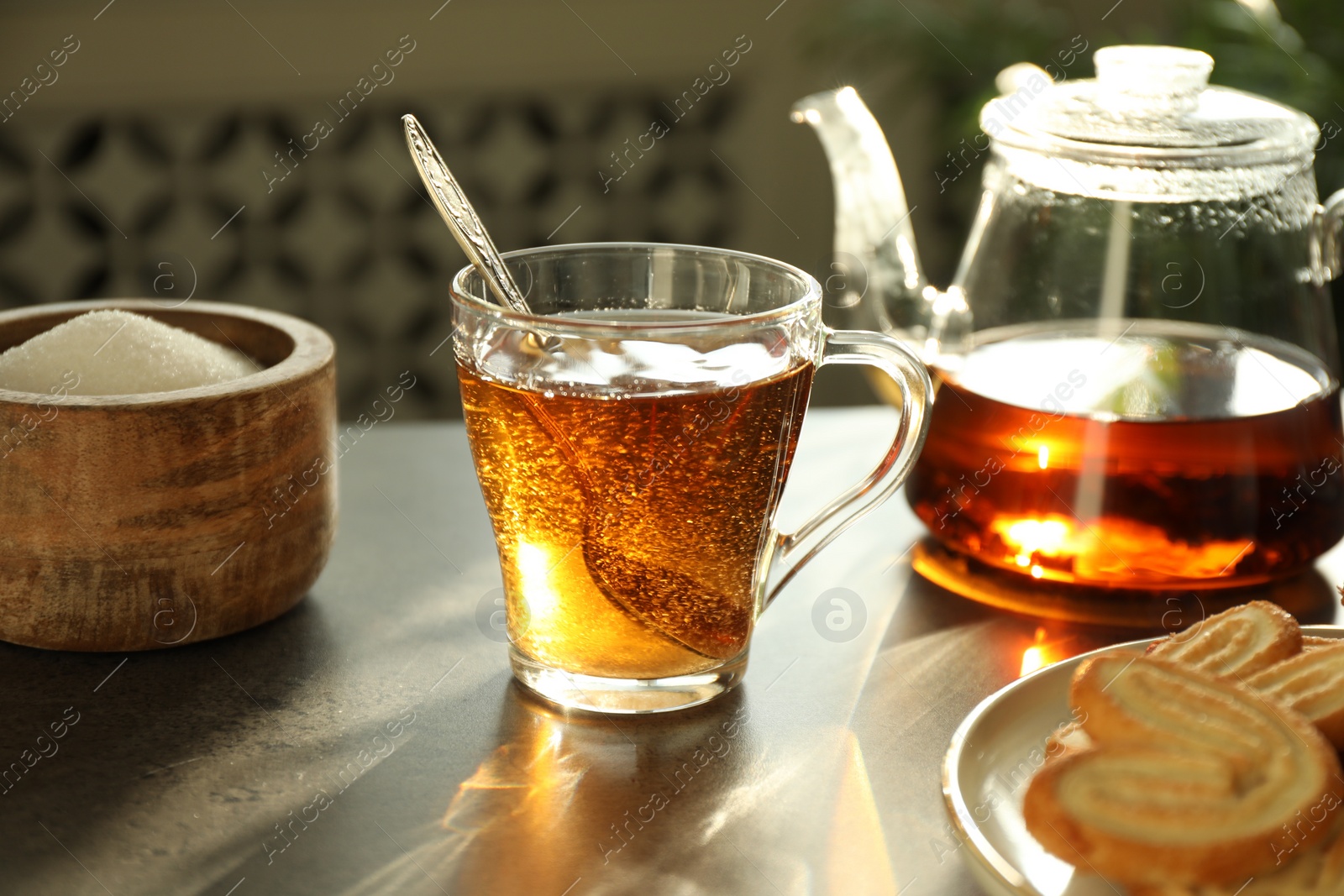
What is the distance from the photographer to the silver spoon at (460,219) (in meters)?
0.54

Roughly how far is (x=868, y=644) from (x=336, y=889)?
274 millimetres

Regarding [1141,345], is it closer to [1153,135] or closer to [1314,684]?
[1153,135]

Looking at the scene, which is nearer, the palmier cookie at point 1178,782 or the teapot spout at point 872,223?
the palmier cookie at point 1178,782

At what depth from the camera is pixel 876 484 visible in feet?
1.95

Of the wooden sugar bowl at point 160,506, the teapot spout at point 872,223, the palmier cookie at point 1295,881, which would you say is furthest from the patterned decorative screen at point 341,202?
the palmier cookie at point 1295,881

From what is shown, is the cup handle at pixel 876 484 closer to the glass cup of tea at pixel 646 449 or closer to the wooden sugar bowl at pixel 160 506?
the glass cup of tea at pixel 646 449

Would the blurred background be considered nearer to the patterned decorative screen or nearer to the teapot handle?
the patterned decorative screen

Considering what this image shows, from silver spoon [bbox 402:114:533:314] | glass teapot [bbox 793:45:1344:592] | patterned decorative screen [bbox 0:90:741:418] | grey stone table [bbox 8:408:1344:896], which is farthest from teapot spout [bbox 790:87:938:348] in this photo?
patterned decorative screen [bbox 0:90:741:418]

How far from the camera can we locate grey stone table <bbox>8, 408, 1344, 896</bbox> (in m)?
0.46

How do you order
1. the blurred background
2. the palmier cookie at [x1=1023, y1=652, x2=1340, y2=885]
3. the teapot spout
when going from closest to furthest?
the palmier cookie at [x1=1023, y1=652, x2=1340, y2=885]
the teapot spout
the blurred background

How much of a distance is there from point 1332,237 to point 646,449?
1.27 ft

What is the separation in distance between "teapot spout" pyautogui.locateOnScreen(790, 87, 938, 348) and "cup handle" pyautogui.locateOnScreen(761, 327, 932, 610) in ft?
0.54

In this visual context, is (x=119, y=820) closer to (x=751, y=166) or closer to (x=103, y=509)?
(x=103, y=509)

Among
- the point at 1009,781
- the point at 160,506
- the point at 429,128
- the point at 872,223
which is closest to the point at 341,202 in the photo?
the point at 429,128
